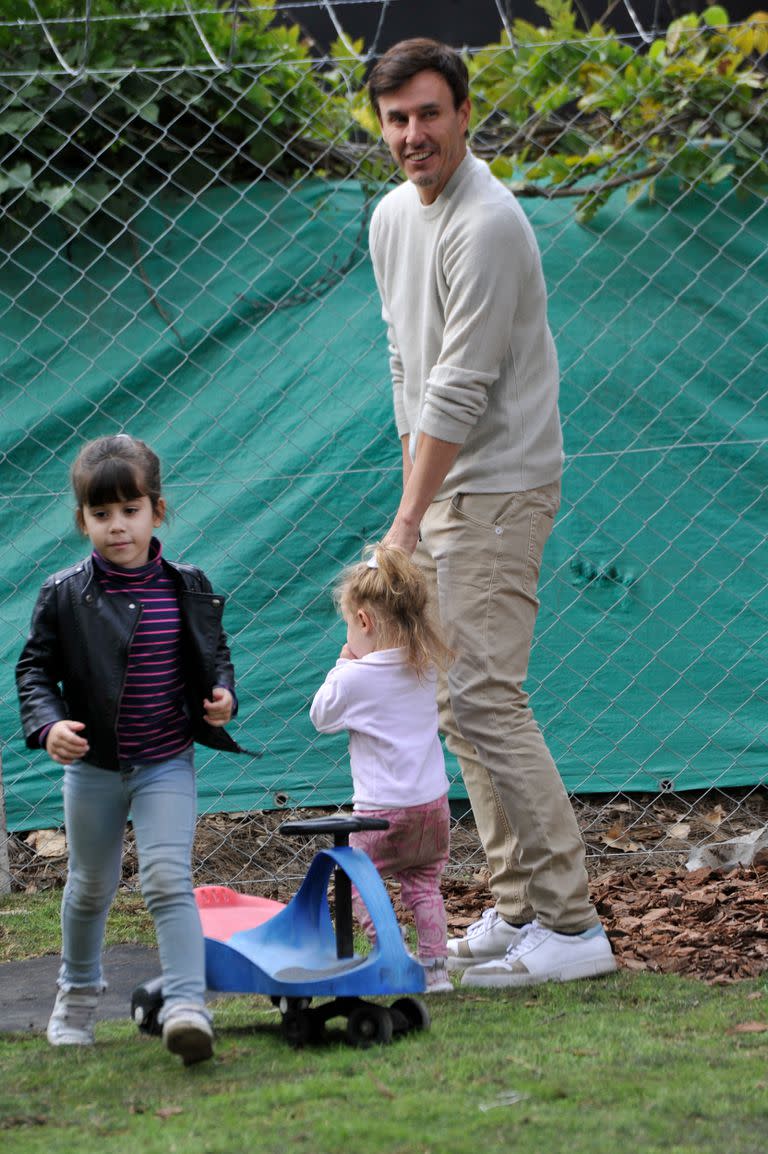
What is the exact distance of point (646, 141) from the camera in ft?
15.2

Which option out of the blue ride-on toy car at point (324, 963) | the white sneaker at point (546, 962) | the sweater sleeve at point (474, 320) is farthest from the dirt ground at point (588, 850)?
the sweater sleeve at point (474, 320)

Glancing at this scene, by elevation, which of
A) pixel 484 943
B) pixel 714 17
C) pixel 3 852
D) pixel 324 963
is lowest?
pixel 3 852

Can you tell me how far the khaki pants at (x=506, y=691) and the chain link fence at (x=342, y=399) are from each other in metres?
1.20

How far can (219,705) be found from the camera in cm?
284

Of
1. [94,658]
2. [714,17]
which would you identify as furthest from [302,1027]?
[714,17]

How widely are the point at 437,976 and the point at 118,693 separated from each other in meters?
1.06

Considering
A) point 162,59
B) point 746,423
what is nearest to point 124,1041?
point 746,423

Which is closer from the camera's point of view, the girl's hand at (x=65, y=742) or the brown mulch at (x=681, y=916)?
the girl's hand at (x=65, y=742)

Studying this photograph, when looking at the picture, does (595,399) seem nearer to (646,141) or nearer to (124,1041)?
(646,141)

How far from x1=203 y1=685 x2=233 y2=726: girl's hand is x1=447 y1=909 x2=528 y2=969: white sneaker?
107 centimetres

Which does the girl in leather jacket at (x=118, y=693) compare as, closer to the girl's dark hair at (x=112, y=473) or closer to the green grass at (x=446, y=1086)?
the girl's dark hair at (x=112, y=473)

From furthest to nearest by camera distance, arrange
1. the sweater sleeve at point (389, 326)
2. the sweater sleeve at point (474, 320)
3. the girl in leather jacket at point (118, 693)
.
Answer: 1. the sweater sleeve at point (389, 326)
2. the sweater sleeve at point (474, 320)
3. the girl in leather jacket at point (118, 693)

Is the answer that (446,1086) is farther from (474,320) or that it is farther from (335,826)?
(474,320)

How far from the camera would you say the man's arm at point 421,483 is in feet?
10.7
